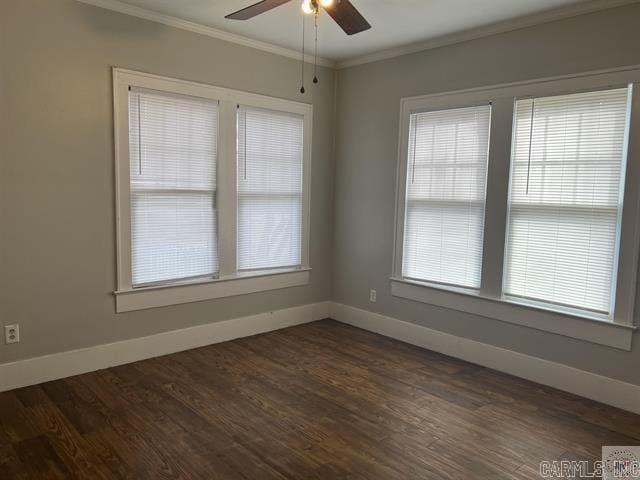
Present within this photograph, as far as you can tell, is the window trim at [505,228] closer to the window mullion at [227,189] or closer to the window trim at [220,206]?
the window trim at [220,206]

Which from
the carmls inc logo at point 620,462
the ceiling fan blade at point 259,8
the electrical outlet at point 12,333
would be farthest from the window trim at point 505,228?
the electrical outlet at point 12,333

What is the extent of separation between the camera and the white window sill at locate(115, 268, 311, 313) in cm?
365

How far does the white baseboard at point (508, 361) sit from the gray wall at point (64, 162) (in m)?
2.02

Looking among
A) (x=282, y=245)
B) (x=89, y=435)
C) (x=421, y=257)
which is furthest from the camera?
(x=282, y=245)

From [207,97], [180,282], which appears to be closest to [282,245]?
[180,282]

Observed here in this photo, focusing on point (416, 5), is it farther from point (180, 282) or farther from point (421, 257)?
point (180, 282)

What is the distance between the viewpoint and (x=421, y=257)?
4242mm

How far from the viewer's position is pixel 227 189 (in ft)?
13.5

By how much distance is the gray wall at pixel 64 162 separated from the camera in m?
3.04

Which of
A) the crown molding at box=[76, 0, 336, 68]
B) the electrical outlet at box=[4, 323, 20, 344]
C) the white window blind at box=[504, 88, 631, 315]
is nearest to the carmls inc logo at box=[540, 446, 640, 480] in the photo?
the white window blind at box=[504, 88, 631, 315]

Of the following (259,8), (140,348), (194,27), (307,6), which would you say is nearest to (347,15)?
(307,6)

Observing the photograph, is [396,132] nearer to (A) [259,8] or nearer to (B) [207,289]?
(A) [259,8]

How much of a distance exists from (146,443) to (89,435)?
35 centimetres

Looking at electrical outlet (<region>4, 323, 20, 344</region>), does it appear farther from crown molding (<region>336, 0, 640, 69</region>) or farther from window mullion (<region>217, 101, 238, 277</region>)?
crown molding (<region>336, 0, 640, 69</region>)
